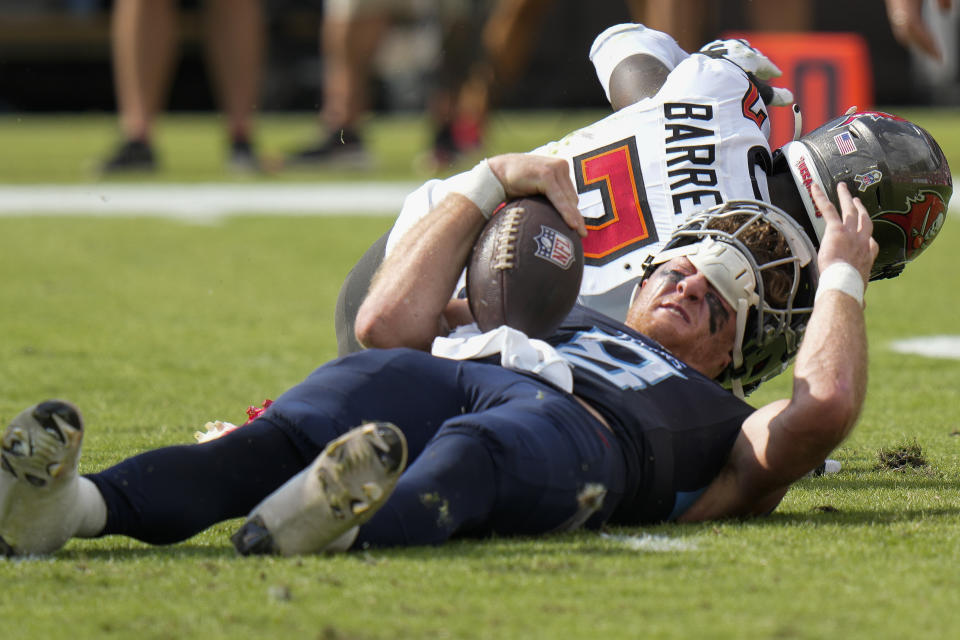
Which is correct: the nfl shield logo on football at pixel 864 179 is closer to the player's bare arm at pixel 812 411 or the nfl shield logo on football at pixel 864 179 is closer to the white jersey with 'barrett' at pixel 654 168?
the white jersey with 'barrett' at pixel 654 168

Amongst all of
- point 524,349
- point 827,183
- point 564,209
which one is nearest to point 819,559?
point 524,349

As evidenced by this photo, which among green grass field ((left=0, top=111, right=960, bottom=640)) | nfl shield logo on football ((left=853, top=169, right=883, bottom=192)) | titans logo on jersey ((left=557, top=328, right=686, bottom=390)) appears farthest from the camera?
nfl shield logo on football ((left=853, top=169, right=883, bottom=192))

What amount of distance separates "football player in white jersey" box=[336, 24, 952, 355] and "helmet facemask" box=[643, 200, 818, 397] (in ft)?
0.70

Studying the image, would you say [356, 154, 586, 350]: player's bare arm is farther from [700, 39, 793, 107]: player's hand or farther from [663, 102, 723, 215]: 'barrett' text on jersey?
[700, 39, 793, 107]: player's hand

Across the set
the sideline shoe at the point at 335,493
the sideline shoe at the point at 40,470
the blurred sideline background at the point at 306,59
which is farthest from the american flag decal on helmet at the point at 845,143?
the blurred sideline background at the point at 306,59

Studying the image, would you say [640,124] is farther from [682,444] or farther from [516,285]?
[682,444]

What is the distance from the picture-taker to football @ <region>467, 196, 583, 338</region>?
2289mm

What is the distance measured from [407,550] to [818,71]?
5476 millimetres

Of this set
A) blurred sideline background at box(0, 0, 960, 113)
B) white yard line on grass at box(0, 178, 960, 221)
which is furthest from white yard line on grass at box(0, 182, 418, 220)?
blurred sideline background at box(0, 0, 960, 113)

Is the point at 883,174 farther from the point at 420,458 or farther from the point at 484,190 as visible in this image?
the point at 420,458

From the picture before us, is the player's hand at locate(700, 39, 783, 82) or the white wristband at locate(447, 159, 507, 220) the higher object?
the player's hand at locate(700, 39, 783, 82)

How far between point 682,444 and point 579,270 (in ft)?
1.13

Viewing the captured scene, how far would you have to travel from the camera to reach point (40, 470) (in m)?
1.82

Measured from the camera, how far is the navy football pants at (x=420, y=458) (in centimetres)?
195
